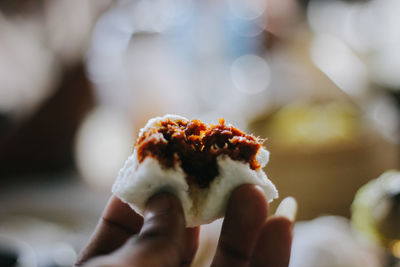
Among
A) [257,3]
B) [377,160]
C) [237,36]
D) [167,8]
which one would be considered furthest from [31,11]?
[377,160]

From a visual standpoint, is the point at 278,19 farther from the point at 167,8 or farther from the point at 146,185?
the point at 146,185

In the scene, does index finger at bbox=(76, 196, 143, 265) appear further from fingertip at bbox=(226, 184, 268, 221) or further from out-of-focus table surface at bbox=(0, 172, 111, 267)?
out-of-focus table surface at bbox=(0, 172, 111, 267)

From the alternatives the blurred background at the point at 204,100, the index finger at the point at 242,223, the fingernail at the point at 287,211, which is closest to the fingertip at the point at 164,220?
the index finger at the point at 242,223

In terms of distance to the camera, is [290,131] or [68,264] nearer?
[68,264]

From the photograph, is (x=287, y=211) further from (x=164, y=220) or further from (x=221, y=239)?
(x=164, y=220)

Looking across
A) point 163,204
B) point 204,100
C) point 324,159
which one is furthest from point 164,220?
point 204,100

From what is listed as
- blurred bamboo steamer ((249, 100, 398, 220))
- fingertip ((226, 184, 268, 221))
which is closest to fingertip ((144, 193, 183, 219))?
fingertip ((226, 184, 268, 221))

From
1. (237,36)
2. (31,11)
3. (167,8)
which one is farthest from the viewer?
(167,8)
